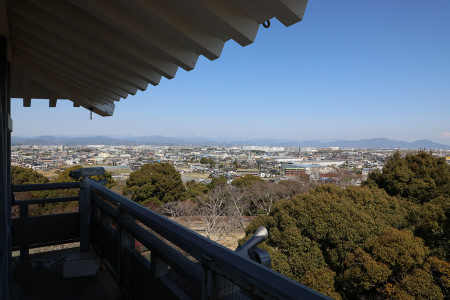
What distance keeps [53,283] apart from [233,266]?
8.48 feet

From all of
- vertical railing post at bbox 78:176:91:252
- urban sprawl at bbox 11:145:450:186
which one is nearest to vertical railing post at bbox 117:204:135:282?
vertical railing post at bbox 78:176:91:252

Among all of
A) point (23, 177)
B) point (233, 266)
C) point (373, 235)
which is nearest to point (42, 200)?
point (233, 266)

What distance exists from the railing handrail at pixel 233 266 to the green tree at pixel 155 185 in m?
17.2

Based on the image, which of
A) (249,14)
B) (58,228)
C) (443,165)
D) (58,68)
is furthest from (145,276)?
(443,165)

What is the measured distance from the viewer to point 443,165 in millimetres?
11773

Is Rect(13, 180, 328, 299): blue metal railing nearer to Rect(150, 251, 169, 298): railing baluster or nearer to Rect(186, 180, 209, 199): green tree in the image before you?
Rect(150, 251, 169, 298): railing baluster

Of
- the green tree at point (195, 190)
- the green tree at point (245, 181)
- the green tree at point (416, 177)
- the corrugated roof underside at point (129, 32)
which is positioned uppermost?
the corrugated roof underside at point (129, 32)

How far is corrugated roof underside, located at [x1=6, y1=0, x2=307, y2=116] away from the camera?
4.05 ft

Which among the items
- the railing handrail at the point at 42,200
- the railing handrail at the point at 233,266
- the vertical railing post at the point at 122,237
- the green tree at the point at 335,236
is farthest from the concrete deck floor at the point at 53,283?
the green tree at the point at 335,236

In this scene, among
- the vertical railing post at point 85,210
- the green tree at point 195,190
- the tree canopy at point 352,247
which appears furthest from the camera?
the green tree at point 195,190

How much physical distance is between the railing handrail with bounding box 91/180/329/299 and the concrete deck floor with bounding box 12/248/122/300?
1.41 metres

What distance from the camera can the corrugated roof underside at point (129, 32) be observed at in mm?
1234

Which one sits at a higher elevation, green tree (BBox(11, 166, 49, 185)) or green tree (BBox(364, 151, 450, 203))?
green tree (BBox(364, 151, 450, 203))

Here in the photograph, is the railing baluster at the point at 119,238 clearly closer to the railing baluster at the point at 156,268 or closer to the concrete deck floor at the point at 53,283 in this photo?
the concrete deck floor at the point at 53,283
